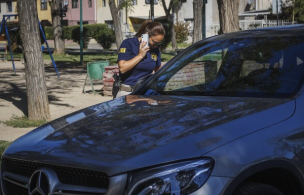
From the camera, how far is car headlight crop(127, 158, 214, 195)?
A: 2955 millimetres

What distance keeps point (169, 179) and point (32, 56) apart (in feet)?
24.6

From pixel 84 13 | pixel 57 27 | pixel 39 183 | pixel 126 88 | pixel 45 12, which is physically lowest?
pixel 39 183

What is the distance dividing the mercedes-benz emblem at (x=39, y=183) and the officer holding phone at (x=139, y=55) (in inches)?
124

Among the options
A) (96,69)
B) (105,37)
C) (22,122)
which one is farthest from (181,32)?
(22,122)

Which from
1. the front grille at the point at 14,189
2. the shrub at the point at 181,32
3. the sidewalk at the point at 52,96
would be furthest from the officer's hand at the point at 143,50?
the shrub at the point at 181,32

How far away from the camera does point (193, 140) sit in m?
3.16

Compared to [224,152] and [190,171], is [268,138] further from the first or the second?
[190,171]

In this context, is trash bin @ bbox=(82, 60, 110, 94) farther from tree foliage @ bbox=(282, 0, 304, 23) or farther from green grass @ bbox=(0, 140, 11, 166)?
tree foliage @ bbox=(282, 0, 304, 23)

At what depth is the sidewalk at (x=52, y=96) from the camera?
10891mm

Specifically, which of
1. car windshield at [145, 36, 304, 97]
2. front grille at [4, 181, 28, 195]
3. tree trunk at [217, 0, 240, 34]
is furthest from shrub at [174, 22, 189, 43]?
front grille at [4, 181, 28, 195]

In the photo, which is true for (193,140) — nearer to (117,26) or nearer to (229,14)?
(229,14)

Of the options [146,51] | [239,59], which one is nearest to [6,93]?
[146,51]

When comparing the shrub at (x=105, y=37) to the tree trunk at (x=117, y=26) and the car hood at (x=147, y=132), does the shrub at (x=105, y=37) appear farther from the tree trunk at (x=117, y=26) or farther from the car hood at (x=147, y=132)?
the car hood at (x=147, y=132)

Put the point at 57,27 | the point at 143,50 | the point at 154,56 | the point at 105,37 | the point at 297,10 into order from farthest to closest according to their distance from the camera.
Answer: the point at 105,37
the point at 297,10
the point at 57,27
the point at 154,56
the point at 143,50
